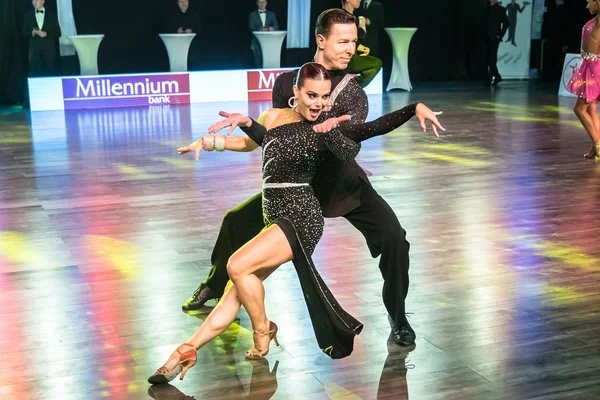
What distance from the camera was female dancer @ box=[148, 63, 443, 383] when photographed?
3199mm

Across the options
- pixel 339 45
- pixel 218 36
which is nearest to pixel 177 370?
pixel 339 45

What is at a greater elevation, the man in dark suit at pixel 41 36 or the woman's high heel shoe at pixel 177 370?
the man in dark suit at pixel 41 36

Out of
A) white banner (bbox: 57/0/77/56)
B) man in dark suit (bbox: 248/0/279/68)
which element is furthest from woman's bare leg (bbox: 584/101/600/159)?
white banner (bbox: 57/0/77/56)

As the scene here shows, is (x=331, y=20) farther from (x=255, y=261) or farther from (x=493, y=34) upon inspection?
(x=493, y=34)

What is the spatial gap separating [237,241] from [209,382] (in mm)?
817

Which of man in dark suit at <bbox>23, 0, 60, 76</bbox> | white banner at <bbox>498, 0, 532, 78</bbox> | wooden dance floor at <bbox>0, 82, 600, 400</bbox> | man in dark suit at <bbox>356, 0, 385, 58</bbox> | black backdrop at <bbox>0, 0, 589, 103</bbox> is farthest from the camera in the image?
white banner at <bbox>498, 0, 532, 78</bbox>

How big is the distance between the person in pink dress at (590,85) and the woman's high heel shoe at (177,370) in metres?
5.67

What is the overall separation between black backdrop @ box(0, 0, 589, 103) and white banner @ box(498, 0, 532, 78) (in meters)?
0.49

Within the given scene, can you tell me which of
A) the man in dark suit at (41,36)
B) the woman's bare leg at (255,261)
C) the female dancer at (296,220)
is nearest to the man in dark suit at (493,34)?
the man in dark suit at (41,36)

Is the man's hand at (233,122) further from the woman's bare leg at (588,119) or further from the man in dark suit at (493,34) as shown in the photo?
the man in dark suit at (493,34)

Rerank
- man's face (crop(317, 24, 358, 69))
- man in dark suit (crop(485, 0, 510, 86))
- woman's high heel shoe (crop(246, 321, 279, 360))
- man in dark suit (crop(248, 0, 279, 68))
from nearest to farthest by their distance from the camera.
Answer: woman's high heel shoe (crop(246, 321, 279, 360)), man's face (crop(317, 24, 358, 69)), man in dark suit (crop(248, 0, 279, 68)), man in dark suit (crop(485, 0, 510, 86))

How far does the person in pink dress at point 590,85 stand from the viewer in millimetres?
7828

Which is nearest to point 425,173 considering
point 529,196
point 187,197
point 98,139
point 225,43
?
point 529,196

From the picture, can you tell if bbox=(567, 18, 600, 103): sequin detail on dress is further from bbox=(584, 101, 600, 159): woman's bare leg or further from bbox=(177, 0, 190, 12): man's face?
bbox=(177, 0, 190, 12): man's face
